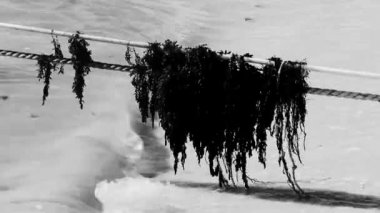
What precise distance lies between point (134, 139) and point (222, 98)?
2.34m

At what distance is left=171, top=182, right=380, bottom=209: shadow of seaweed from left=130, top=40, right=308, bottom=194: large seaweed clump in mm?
449

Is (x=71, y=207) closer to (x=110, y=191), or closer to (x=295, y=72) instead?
(x=110, y=191)

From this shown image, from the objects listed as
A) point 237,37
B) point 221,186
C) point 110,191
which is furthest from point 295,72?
point 237,37

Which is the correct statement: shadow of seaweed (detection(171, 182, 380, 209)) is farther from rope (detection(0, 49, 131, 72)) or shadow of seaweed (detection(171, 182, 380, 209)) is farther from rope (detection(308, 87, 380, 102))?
rope (detection(0, 49, 131, 72))

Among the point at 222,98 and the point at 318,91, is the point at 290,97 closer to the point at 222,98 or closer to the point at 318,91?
the point at 318,91

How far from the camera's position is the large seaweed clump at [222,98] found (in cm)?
514

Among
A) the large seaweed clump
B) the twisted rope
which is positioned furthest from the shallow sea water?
the twisted rope

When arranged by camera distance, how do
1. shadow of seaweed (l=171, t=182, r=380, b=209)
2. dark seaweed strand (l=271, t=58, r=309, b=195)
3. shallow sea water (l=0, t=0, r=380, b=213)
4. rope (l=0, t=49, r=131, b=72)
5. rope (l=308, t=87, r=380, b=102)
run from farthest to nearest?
1. shallow sea water (l=0, t=0, r=380, b=213)
2. shadow of seaweed (l=171, t=182, r=380, b=209)
3. rope (l=0, t=49, r=131, b=72)
4. dark seaweed strand (l=271, t=58, r=309, b=195)
5. rope (l=308, t=87, r=380, b=102)

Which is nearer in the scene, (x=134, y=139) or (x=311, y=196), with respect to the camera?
(x=311, y=196)

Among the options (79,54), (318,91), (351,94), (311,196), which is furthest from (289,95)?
(79,54)

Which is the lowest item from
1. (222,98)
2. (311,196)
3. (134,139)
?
(311,196)

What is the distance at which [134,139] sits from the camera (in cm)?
739

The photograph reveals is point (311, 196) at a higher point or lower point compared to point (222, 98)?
lower

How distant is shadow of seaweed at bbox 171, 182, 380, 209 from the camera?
5477 mm
